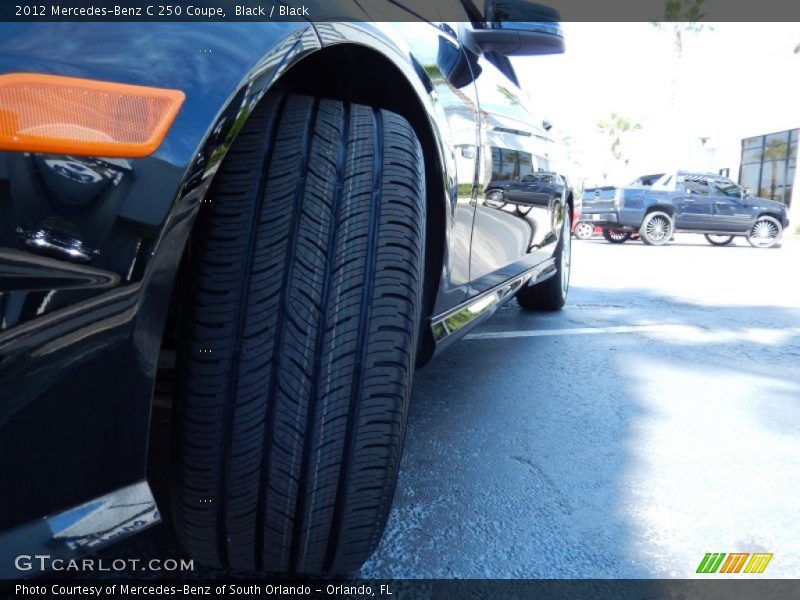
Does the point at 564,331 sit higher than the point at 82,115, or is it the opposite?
the point at 82,115

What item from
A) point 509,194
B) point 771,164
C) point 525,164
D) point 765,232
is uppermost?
point 771,164

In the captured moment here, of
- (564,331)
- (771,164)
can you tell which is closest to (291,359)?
(564,331)

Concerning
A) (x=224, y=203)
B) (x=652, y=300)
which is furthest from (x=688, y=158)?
(x=224, y=203)

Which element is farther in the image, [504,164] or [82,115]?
[504,164]

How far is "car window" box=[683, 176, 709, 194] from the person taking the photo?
42.5 ft

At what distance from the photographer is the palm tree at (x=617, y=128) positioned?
43438 millimetres

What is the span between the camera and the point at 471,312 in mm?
2033

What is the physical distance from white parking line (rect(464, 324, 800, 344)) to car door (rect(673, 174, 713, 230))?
953 cm

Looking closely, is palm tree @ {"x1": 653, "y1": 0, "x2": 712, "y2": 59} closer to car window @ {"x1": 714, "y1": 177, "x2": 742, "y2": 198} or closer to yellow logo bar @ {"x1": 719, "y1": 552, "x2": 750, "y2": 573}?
car window @ {"x1": 714, "y1": 177, "x2": 742, "y2": 198}

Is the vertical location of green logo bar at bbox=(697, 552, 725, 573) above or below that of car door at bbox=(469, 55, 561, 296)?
below

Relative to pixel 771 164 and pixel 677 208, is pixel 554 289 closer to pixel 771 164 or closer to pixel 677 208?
pixel 677 208

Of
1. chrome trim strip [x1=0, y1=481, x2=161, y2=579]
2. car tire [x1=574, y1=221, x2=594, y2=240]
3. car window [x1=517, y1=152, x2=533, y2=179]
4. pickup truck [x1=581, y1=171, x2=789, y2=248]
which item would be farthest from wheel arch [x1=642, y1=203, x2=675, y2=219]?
chrome trim strip [x1=0, y1=481, x2=161, y2=579]

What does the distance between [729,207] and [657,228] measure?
145 cm

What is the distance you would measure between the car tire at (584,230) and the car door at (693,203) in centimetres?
165
